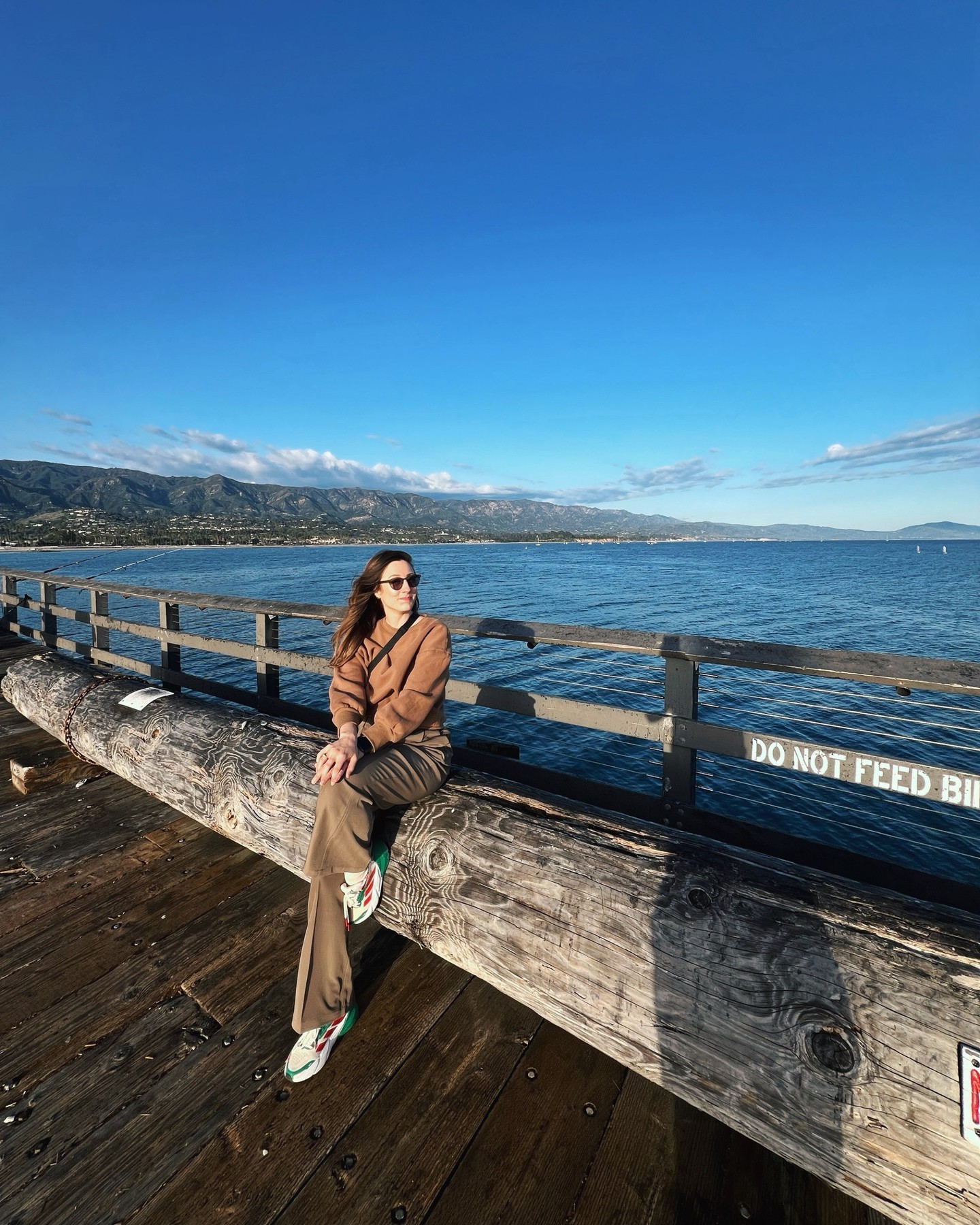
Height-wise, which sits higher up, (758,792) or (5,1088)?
(5,1088)

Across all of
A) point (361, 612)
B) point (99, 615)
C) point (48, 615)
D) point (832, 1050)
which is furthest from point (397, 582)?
point (48, 615)

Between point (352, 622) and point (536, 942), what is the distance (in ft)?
5.62

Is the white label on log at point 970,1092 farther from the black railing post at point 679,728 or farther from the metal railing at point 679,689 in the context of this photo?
the black railing post at point 679,728

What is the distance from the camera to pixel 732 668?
17.8 m

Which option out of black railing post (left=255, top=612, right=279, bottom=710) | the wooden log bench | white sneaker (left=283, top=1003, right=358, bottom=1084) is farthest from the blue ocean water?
black railing post (left=255, top=612, right=279, bottom=710)

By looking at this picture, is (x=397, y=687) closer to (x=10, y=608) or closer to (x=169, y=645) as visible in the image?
(x=169, y=645)

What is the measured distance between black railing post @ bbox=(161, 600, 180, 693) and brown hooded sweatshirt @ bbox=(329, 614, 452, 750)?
4.04 m

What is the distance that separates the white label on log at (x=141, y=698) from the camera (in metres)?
4.01

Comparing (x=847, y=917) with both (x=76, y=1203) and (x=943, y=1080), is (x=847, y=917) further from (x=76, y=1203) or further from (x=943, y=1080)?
Answer: (x=76, y=1203)

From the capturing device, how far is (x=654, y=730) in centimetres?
277

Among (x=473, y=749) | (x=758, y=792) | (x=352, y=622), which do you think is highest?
(x=352, y=622)

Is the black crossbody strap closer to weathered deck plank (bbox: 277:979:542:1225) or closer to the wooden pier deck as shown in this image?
the wooden pier deck

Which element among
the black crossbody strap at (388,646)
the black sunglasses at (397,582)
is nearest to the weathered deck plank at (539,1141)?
the black crossbody strap at (388,646)

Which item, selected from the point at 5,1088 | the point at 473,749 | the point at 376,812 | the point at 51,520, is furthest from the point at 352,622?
the point at 51,520
